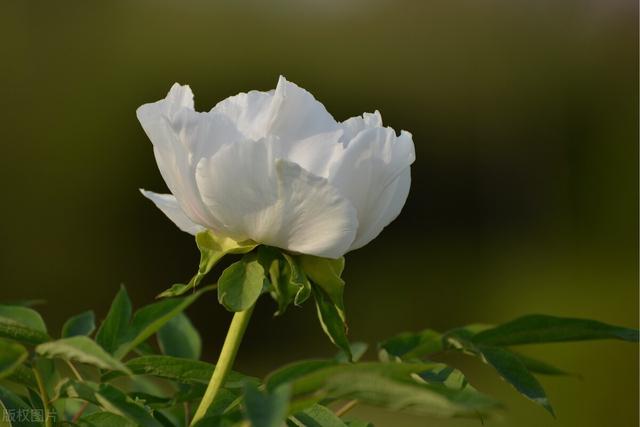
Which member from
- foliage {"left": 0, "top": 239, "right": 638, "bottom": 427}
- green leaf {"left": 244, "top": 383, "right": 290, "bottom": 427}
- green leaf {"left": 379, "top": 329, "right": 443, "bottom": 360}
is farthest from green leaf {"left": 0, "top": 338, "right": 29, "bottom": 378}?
green leaf {"left": 379, "top": 329, "right": 443, "bottom": 360}

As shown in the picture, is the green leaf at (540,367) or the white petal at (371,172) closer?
the white petal at (371,172)

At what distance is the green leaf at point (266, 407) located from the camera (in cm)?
26

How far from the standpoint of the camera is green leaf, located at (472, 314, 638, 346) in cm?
47

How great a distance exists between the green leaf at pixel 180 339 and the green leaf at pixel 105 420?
0.76 ft

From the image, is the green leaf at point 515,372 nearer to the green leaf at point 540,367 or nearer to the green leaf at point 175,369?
the green leaf at point 540,367

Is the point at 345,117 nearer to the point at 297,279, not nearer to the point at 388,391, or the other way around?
the point at 297,279

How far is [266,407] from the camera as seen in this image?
0.27 metres

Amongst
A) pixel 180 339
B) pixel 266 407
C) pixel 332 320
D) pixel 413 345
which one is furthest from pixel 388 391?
pixel 180 339

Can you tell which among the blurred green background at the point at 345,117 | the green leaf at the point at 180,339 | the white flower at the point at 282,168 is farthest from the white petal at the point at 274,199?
the blurred green background at the point at 345,117

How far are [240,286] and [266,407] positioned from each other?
133mm

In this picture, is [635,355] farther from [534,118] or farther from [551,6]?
[551,6]

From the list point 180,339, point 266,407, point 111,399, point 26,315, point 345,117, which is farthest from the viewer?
point 345,117

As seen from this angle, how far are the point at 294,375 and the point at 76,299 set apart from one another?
3.94m

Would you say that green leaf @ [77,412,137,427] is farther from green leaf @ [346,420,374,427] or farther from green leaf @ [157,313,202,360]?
green leaf @ [157,313,202,360]
